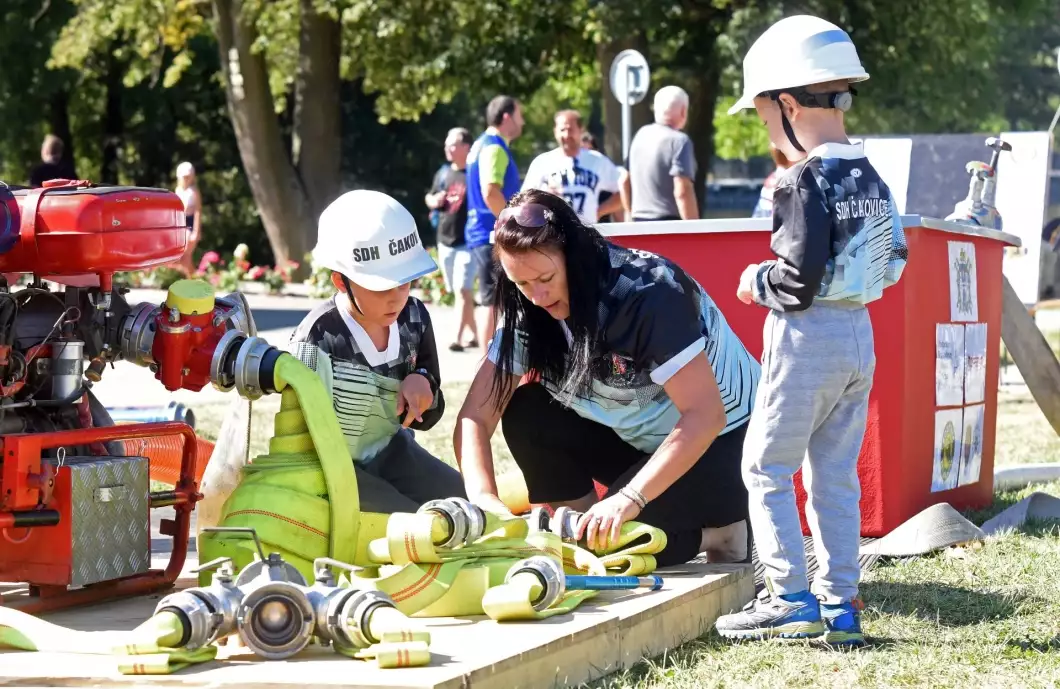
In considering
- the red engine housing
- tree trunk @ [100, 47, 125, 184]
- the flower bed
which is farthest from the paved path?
tree trunk @ [100, 47, 125, 184]

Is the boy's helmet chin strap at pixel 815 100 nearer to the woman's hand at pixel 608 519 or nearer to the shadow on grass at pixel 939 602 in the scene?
the woman's hand at pixel 608 519

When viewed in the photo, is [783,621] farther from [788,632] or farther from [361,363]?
[361,363]

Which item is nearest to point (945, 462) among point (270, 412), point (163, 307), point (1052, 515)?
point (1052, 515)

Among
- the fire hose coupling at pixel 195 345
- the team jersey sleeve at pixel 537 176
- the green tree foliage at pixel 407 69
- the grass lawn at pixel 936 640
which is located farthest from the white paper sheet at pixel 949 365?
the green tree foliage at pixel 407 69

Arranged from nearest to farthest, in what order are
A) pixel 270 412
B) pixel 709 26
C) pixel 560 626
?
pixel 560 626 < pixel 270 412 < pixel 709 26

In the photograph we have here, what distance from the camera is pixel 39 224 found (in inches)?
146

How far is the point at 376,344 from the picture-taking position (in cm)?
440

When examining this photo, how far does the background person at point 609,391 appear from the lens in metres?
3.96

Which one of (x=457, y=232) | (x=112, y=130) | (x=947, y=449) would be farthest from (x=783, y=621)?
(x=112, y=130)

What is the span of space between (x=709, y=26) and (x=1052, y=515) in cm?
1534

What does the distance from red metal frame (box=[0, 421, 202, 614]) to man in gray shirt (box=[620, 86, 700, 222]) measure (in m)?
5.88

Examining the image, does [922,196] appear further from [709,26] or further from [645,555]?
[709,26]

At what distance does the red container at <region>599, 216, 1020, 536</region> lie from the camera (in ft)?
17.1

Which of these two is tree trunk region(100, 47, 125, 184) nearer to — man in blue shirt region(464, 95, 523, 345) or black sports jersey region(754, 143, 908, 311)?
man in blue shirt region(464, 95, 523, 345)
